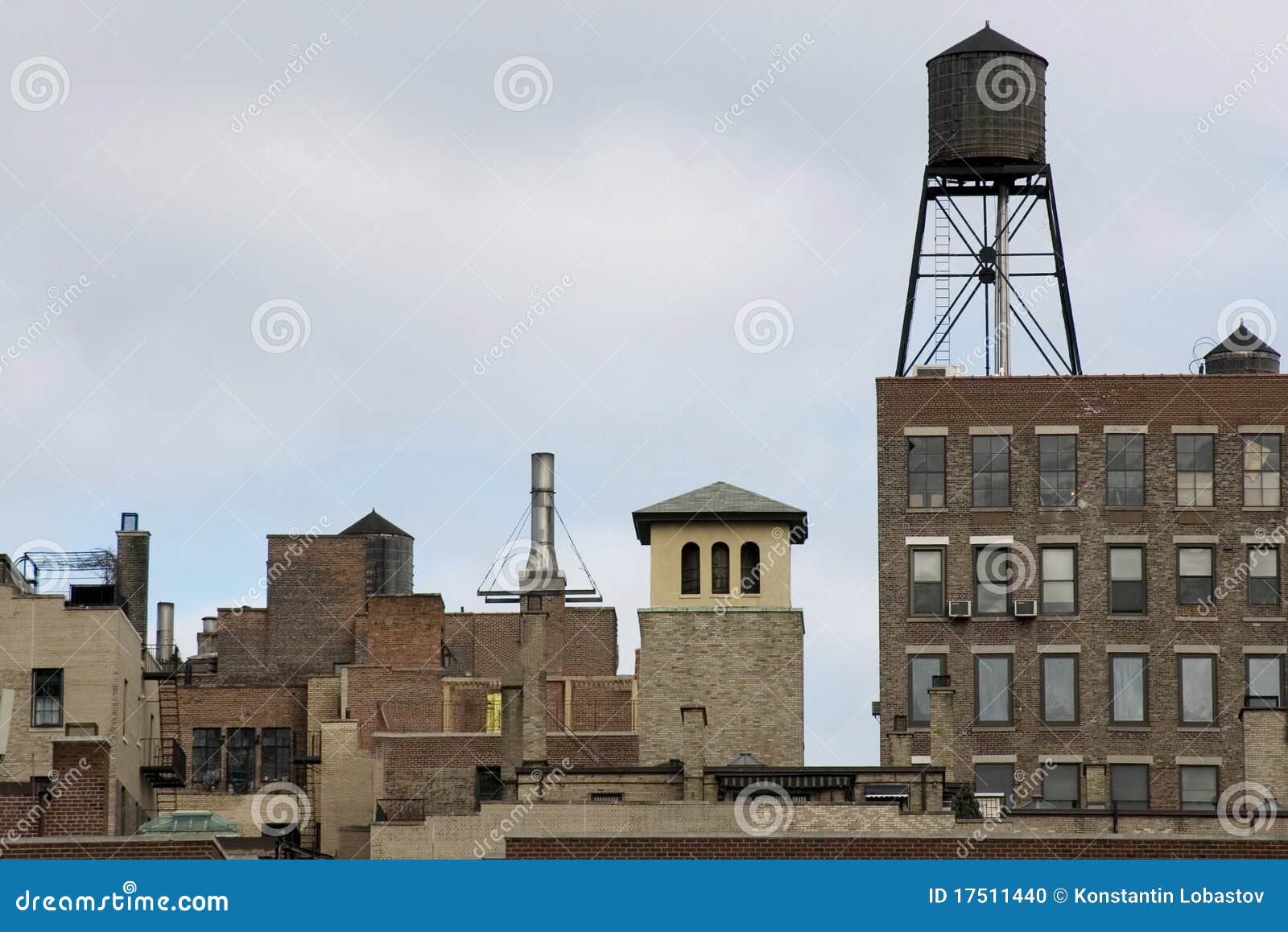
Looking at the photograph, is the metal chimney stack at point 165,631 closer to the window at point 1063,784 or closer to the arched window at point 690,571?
the arched window at point 690,571

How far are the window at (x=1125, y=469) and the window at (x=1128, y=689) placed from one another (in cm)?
439

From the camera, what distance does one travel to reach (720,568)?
91562 mm

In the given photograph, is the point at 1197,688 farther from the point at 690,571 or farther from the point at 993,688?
the point at 690,571

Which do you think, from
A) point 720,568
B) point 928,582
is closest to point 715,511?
point 720,568

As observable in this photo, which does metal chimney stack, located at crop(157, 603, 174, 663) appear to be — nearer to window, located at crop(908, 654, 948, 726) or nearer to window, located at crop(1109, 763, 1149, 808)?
window, located at crop(908, 654, 948, 726)

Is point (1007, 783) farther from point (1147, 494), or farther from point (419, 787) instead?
point (419, 787)

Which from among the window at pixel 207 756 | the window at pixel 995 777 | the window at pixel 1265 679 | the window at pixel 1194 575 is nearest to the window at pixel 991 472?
the window at pixel 1194 575

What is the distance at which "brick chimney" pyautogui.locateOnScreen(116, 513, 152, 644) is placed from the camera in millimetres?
103312

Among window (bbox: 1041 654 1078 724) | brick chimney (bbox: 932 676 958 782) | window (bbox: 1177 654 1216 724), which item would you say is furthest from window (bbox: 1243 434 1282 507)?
brick chimney (bbox: 932 676 958 782)

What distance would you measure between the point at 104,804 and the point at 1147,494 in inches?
1170

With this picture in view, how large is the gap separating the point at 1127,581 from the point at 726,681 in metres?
11.7

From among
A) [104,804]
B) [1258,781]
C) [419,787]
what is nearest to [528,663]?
[419,787]

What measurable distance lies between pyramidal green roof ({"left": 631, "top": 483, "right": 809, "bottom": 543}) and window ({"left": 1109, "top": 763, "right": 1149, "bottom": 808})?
46.9 feet
